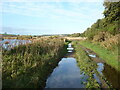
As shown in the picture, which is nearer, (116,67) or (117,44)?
(116,67)

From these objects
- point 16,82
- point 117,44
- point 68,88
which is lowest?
point 68,88

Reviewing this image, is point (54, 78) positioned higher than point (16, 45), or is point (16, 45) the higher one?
point (16, 45)

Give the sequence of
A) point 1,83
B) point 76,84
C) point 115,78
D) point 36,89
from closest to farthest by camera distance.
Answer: point 1,83 < point 36,89 < point 76,84 < point 115,78

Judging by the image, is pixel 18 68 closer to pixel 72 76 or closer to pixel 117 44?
pixel 72 76

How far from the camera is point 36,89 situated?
6.06 meters

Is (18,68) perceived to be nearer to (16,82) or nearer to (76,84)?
(16,82)

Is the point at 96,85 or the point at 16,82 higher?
the point at 16,82

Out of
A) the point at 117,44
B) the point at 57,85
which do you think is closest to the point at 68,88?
the point at 57,85

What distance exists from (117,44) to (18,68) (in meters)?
10.9

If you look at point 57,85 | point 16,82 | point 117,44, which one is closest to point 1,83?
point 16,82

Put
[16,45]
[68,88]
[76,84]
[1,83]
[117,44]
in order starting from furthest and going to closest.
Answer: [117,44] < [16,45] < [76,84] < [68,88] < [1,83]

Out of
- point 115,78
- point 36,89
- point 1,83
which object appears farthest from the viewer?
point 115,78

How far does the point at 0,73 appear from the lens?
20.0 ft

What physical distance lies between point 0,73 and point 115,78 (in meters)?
6.78
